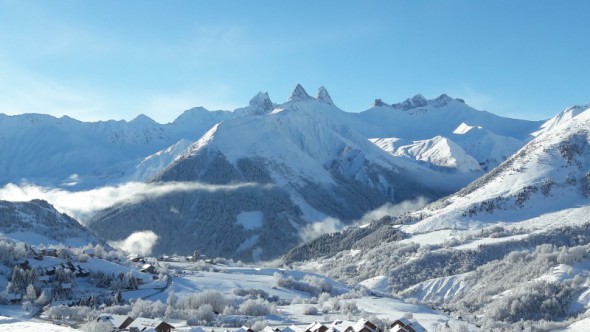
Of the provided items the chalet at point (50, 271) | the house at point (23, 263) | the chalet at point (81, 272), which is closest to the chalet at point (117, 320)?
the chalet at point (50, 271)

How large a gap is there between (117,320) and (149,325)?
7074mm

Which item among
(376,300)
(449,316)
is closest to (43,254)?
(376,300)

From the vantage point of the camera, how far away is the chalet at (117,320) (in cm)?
9597

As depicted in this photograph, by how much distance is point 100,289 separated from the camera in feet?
436

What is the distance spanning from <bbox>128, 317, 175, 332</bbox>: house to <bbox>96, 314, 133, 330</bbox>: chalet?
3.30 feet

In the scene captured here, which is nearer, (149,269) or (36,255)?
(36,255)

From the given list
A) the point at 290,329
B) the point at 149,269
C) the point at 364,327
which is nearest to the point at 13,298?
the point at 149,269

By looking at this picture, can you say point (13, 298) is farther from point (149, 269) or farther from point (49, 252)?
point (149, 269)

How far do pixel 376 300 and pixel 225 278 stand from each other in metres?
35.8

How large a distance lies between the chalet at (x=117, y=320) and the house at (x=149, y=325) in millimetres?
1007

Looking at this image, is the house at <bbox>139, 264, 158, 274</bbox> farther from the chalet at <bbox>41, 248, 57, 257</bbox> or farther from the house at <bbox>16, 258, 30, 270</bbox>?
the house at <bbox>16, 258, 30, 270</bbox>

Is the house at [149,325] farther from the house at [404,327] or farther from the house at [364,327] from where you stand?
the house at [404,327]

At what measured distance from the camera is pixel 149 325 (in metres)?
93.9

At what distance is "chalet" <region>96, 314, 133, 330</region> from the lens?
95969 mm
